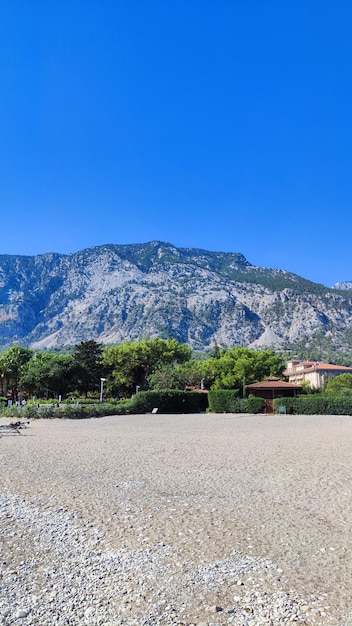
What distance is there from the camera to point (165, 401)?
36250mm

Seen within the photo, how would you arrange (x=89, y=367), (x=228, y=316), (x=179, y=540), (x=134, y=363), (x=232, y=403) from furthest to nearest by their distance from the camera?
(x=228, y=316)
(x=89, y=367)
(x=134, y=363)
(x=232, y=403)
(x=179, y=540)

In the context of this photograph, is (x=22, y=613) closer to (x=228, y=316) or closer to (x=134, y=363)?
(x=134, y=363)

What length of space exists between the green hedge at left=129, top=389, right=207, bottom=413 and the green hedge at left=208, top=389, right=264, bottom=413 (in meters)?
1.86

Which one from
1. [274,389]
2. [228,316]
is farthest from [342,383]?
[228,316]

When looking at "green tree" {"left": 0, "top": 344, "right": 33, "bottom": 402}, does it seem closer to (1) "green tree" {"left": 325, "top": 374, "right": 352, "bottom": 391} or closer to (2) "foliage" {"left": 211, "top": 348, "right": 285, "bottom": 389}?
(2) "foliage" {"left": 211, "top": 348, "right": 285, "bottom": 389}

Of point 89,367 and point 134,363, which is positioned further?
point 89,367

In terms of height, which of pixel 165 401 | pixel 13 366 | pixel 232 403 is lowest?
pixel 232 403

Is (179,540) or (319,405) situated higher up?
(179,540)

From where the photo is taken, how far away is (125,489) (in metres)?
9.01

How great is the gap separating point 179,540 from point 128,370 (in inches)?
2050

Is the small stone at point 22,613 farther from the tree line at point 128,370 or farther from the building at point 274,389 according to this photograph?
the tree line at point 128,370

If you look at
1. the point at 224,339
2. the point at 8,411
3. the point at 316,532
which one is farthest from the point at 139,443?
the point at 224,339

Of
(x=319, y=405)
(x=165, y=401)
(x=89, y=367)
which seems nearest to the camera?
(x=319, y=405)

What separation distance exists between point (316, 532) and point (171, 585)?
2630 mm
